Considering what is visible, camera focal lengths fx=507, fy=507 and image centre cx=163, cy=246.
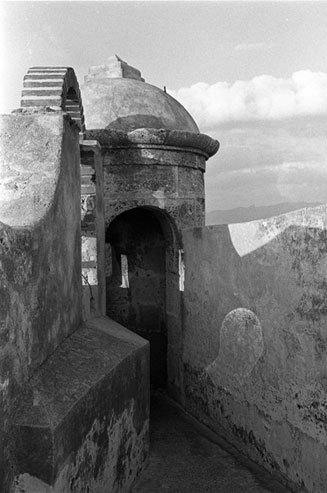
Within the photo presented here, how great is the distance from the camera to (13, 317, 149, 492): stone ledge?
2578mm

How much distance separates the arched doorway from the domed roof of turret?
1263mm

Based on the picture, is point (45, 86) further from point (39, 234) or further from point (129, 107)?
point (129, 107)

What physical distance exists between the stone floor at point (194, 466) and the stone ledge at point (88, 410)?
228 mm

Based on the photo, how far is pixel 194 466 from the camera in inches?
181

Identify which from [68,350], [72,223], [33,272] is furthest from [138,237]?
[33,272]

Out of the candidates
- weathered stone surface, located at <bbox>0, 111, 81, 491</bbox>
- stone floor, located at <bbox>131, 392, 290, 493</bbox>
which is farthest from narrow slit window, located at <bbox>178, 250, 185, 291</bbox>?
weathered stone surface, located at <bbox>0, 111, 81, 491</bbox>

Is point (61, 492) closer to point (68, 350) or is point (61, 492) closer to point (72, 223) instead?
point (68, 350)

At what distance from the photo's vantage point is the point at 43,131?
351cm

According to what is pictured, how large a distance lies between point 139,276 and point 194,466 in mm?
3083

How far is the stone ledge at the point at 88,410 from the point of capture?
8.46 feet

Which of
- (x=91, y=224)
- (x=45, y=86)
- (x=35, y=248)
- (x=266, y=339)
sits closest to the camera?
(x=35, y=248)

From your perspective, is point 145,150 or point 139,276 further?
point 139,276

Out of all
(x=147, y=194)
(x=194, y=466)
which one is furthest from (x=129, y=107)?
(x=194, y=466)

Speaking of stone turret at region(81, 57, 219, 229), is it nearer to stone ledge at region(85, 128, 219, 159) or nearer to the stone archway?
stone ledge at region(85, 128, 219, 159)
